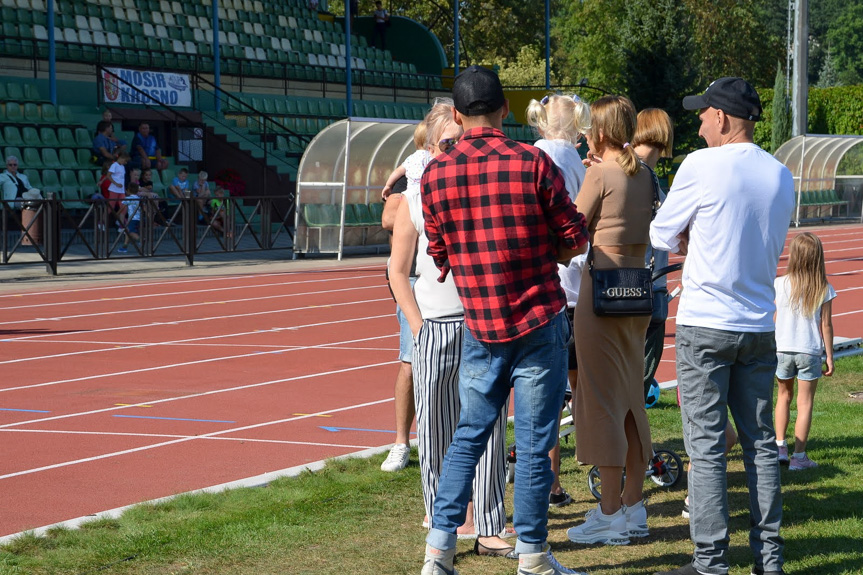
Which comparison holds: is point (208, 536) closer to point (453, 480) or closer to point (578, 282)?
point (453, 480)

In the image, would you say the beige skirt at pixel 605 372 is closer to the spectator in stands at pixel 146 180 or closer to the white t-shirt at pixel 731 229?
the white t-shirt at pixel 731 229

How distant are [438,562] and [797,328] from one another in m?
3.07

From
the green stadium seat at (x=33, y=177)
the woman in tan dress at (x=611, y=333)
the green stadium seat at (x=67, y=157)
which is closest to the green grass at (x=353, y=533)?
the woman in tan dress at (x=611, y=333)

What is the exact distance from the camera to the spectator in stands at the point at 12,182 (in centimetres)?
2116

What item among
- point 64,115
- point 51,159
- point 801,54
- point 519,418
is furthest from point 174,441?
point 801,54

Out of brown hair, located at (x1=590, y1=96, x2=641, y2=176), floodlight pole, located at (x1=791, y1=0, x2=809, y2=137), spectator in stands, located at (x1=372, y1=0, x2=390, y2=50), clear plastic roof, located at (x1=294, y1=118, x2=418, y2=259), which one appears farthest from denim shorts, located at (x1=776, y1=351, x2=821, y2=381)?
spectator in stands, located at (x1=372, y1=0, x2=390, y2=50)

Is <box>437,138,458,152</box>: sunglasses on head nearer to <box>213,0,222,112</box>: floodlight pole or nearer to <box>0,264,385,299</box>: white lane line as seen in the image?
<box>0,264,385,299</box>: white lane line

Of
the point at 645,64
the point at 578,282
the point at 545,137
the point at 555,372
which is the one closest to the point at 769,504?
the point at 555,372

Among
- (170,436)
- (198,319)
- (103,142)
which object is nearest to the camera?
(170,436)

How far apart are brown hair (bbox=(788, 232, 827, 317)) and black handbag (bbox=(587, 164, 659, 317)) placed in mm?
1639

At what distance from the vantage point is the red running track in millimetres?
6879

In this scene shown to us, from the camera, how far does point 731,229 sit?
179 inches

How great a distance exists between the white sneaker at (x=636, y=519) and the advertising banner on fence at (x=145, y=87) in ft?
79.6

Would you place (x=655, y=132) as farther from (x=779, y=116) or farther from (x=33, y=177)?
(x=779, y=116)
